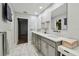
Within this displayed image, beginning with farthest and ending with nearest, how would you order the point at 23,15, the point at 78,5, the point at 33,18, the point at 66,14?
the point at 33,18 → the point at 23,15 → the point at 66,14 → the point at 78,5

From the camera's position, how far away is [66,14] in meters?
2.15

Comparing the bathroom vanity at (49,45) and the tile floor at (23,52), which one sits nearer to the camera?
the bathroom vanity at (49,45)

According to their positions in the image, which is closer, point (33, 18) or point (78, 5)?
point (78, 5)

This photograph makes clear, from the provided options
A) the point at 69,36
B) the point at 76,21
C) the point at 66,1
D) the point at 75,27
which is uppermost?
the point at 66,1

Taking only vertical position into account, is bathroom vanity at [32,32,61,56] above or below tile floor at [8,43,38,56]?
above

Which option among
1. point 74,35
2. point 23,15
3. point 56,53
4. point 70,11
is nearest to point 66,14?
point 70,11

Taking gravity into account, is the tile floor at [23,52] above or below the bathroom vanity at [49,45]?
below

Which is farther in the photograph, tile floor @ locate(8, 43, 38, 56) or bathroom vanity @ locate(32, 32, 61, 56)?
tile floor @ locate(8, 43, 38, 56)

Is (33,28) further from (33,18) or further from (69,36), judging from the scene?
(69,36)

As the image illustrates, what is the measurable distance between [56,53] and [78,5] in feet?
4.23

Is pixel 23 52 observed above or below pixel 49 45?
below

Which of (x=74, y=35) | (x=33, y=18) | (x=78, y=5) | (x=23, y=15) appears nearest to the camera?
(x=78, y=5)

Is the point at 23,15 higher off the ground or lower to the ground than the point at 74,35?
higher

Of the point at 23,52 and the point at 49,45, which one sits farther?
the point at 23,52
